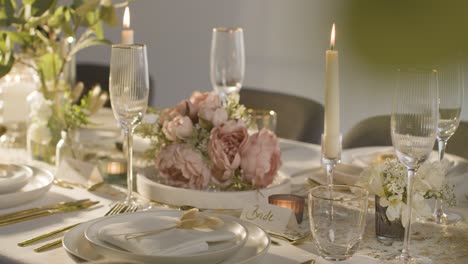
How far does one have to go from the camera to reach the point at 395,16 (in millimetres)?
4062

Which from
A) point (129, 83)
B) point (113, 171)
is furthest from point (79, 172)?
point (129, 83)

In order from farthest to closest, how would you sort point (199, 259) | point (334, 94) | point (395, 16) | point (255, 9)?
point (255, 9) < point (395, 16) < point (334, 94) < point (199, 259)

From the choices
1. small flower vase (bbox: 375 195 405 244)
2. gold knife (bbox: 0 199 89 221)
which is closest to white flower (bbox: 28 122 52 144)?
gold knife (bbox: 0 199 89 221)

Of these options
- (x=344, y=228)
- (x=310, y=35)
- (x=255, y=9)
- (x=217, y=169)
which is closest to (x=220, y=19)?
(x=255, y=9)

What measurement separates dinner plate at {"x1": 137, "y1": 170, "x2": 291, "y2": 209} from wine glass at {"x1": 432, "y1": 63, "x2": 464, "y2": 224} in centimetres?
32

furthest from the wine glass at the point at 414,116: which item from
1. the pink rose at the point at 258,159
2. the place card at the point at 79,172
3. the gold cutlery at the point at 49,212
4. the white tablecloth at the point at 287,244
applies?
the place card at the point at 79,172

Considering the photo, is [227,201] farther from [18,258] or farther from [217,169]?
[18,258]

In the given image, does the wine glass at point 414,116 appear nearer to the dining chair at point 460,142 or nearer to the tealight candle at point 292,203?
the tealight candle at point 292,203

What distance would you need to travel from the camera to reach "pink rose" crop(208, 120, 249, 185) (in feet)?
5.24

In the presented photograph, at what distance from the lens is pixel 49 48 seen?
204cm

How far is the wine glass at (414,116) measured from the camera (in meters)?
1.25

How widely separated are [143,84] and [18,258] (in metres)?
0.44

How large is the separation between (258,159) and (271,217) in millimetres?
185

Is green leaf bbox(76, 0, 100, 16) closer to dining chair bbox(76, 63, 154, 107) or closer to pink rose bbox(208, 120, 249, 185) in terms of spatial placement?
pink rose bbox(208, 120, 249, 185)
